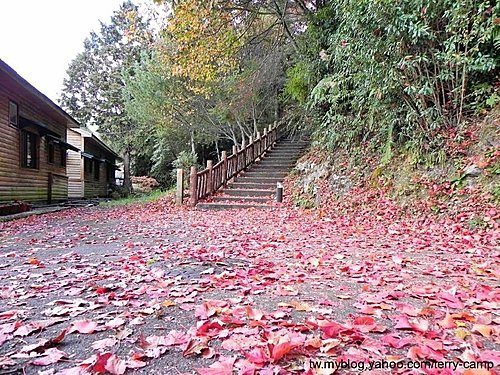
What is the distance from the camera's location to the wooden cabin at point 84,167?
64.5 feet

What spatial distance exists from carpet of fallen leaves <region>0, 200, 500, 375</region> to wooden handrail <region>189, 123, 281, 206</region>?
5.83 m

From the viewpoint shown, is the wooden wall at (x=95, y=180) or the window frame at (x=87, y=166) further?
the wooden wall at (x=95, y=180)

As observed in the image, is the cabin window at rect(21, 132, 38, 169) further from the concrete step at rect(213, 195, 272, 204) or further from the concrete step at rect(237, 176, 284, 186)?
the concrete step at rect(237, 176, 284, 186)

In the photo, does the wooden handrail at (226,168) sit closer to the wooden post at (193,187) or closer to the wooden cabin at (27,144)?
the wooden post at (193,187)

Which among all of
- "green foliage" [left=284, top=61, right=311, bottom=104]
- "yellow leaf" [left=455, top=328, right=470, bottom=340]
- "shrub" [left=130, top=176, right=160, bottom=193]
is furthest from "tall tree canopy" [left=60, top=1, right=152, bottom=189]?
"yellow leaf" [left=455, top=328, right=470, bottom=340]

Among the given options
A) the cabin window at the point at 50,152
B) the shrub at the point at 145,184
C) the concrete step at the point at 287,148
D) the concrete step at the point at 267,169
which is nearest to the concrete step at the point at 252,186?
the concrete step at the point at 267,169

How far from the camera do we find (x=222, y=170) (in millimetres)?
12281

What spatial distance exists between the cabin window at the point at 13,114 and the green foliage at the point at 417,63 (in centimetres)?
960

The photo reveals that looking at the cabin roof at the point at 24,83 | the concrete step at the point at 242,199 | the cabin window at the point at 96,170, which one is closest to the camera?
the cabin roof at the point at 24,83

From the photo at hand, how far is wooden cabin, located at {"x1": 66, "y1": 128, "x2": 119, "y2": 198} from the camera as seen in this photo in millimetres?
19656

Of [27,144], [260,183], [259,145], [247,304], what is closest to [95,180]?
[27,144]

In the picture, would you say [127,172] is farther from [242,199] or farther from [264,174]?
[242,199]

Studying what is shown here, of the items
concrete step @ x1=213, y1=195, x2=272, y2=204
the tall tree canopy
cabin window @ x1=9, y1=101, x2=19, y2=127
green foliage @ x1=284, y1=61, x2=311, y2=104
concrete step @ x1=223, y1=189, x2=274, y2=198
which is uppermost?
the tall tree canopy

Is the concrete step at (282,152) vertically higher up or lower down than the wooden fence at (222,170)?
higher up
